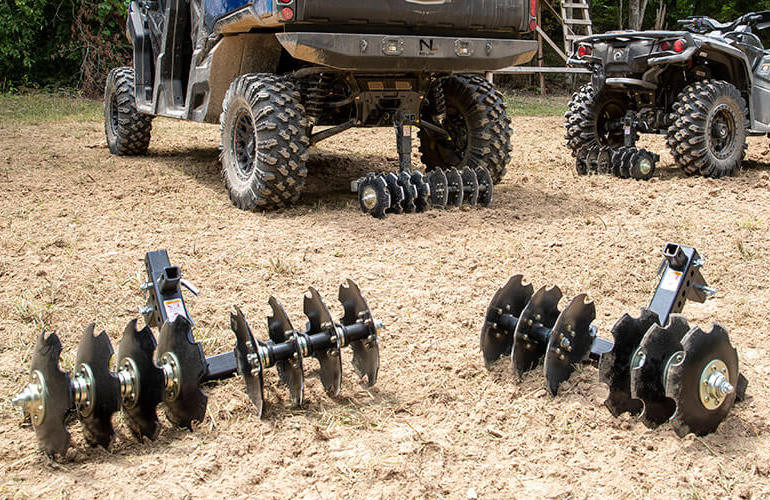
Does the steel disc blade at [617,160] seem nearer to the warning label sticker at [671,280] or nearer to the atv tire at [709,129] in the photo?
the atv tire at [709,129]

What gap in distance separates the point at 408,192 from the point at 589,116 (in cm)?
333

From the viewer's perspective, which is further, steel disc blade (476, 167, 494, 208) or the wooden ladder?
the wooden ladder

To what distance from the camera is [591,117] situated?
327 inches

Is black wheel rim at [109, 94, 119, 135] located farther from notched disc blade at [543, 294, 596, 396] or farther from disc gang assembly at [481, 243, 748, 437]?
notched disc blade at [543, 294, 596, 396]

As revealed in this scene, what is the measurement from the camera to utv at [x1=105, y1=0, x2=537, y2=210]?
559 cm

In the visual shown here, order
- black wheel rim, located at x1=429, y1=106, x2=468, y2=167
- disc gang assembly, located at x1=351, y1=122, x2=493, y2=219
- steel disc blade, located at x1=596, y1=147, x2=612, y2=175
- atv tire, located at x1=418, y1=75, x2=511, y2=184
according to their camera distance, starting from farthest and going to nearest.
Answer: steel disc blade, located at x1=596, y1=147, x2=612, y2=175, black wheel rim, located at x1=429, y1=106, x2=468, y2=167, atv tire, located at x1=418, y1=75, x2=511, y2=184, disc gang assembly, located at x1=351, y1=122, x2=493, y2=219

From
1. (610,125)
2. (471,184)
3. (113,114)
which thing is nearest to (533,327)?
(471,184)

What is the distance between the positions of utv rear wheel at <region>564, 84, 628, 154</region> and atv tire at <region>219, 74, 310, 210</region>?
3588 millimetres

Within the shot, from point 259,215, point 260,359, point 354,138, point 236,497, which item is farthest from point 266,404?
point 354,138

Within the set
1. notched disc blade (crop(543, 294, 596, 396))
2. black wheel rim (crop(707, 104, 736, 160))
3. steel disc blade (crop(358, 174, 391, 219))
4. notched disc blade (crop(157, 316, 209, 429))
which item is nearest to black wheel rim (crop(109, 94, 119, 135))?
steel disc blade (crop(358, 174, 391, 219))

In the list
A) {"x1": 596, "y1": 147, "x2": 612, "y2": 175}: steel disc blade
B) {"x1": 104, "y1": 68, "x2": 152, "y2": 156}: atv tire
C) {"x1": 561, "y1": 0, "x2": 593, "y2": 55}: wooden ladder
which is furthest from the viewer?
{"x1": 561, "y1": 0, "x2": 593, "y2": 55}: wooden ladder

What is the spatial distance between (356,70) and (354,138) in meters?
5.01

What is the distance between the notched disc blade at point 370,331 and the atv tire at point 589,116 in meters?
5.76

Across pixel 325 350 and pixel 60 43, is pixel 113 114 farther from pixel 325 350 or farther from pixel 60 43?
pixel 60 43
